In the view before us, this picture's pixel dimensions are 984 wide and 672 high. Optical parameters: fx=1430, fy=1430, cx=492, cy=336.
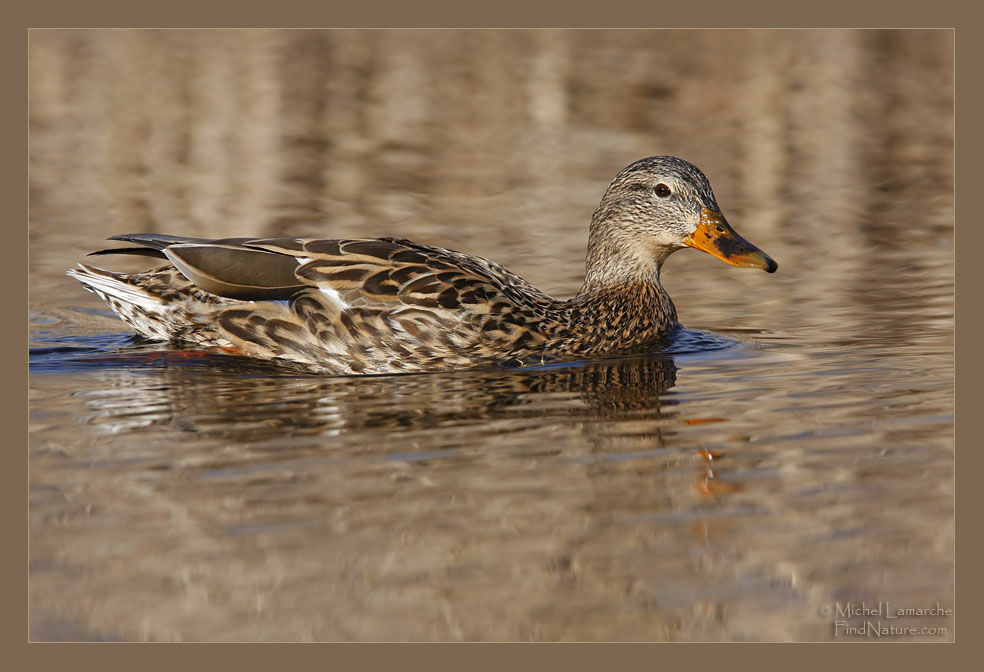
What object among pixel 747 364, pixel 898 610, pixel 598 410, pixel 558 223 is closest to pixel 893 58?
pixel 558 223

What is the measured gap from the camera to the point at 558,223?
14703 millimetres

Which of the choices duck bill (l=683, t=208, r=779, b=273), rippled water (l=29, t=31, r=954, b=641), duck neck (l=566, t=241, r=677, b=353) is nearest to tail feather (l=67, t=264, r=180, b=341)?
rippled water (l=29, t=31, r=954, b=641)

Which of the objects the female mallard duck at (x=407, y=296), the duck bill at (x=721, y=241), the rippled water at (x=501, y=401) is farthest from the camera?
the duck bill at (x=721, y=241)

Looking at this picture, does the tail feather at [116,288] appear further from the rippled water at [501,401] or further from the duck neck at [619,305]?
the duck neck at [619,305]

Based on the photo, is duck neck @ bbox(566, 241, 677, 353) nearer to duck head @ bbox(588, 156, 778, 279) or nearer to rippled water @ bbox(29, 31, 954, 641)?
duck head @ bbox(588, 156, 778, 279)

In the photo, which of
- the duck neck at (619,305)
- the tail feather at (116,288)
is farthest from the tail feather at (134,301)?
the duck neck at (619,305)

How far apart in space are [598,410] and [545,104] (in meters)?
11.3

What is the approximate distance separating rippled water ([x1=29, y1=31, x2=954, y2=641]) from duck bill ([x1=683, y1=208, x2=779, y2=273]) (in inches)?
25.1

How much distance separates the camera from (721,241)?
33.8ft

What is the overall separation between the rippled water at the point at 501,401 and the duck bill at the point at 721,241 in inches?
25.1

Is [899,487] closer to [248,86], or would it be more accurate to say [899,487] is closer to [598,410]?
[598,410]

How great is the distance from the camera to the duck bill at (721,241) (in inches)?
401

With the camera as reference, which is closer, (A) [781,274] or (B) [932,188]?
(A) [781,274]

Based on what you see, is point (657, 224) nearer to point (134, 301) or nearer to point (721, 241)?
point (721, 241)
